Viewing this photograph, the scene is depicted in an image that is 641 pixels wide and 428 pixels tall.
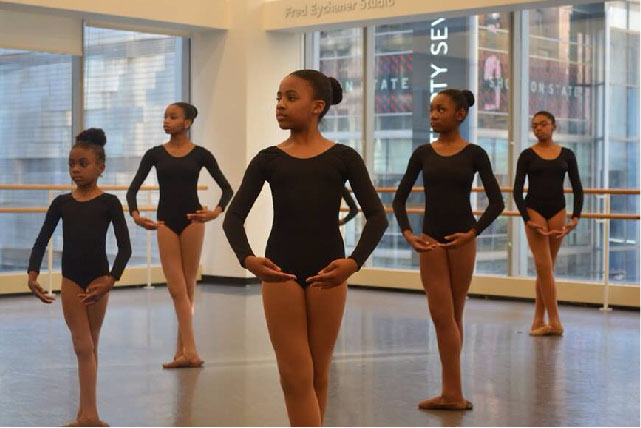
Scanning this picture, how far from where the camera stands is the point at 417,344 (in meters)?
8.48

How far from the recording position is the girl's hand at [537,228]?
8941 mm

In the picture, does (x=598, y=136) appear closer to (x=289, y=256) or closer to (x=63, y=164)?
(x=63, y=164)

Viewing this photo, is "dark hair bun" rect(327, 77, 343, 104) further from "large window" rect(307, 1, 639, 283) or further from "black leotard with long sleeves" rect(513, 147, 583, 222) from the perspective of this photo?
"large window" rect(307, 1, 639, 283)

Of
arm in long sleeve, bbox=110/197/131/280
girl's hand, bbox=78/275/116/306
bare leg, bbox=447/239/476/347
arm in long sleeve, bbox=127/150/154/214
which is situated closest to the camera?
girl's hand, bbox=78/275/116/306

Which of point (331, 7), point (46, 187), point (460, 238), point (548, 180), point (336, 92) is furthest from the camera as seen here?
point (331, 7)

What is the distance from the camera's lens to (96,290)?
5102mm

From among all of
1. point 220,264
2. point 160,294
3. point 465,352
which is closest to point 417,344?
point 465,352

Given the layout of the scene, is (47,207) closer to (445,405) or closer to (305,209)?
(445,405)

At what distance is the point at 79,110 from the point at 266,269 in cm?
942


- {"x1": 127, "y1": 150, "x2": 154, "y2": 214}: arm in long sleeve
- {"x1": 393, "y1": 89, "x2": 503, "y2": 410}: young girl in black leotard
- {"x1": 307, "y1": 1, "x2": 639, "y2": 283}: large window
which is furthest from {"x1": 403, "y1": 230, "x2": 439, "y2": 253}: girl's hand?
{"x1": 307, "y1": 1, "x2": 639, "y2": 283}: large window

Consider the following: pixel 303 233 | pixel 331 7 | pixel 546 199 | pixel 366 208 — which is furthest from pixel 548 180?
pixel 303 233

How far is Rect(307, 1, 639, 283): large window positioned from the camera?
11.7m

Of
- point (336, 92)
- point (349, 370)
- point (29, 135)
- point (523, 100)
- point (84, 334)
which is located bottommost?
point (349, 370)

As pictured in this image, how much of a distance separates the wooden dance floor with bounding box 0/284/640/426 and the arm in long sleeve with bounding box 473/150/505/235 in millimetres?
1029
